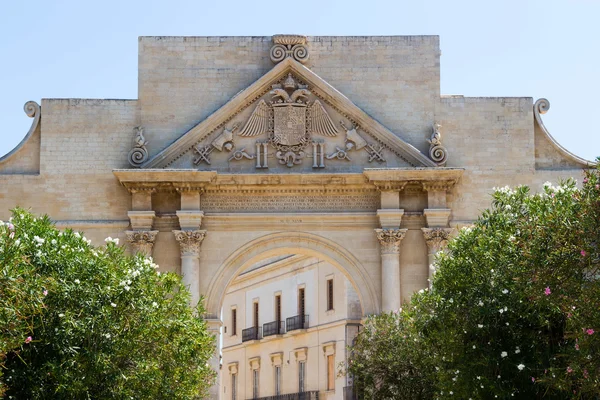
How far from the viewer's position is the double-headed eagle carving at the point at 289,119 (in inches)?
1236

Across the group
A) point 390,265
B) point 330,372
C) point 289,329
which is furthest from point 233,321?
point 390,265

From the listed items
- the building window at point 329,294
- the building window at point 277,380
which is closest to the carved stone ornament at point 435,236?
the building window at point 329,294

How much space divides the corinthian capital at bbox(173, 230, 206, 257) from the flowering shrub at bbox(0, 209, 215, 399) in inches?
275

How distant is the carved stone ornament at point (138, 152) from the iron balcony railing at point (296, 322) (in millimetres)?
18342

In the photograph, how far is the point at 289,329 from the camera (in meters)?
49.6

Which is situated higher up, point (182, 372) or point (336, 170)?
point (336, 170)

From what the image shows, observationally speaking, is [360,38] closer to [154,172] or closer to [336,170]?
[336,170]

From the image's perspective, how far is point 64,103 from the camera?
32000 mm

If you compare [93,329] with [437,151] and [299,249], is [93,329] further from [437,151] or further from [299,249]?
[437,151]

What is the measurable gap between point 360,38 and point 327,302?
54.3ft

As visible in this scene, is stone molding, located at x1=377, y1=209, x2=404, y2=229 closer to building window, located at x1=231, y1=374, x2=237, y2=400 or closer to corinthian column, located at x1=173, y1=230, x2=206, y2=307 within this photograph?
corinthian column, located at x1=173, y1=230, x2=206, y2=307

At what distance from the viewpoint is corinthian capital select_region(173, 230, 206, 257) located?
102ft

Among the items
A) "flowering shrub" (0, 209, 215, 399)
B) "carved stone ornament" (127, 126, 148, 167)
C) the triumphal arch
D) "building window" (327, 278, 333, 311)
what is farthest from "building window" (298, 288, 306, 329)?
"flowering shrub" (0, 209, 215, 399)

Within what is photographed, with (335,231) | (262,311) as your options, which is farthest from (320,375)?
(335,231)
